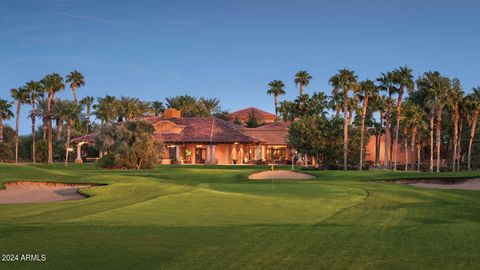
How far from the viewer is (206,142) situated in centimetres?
7131

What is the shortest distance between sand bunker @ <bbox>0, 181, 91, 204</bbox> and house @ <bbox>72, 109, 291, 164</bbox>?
39.2 m

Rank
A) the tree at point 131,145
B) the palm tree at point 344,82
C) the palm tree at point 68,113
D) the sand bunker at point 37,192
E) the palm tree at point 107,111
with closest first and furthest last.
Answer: the sand bunker at point 37,192
the tree at point 131,145
the palm tree at point 344,82
the palm tree at point 68,113
the palm tree at point 107,111

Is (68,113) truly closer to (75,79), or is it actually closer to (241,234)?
(75,79)

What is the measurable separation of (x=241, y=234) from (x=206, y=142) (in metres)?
59.6

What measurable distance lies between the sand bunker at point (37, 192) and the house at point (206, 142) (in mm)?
39157

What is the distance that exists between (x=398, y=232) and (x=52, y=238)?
25.8 ft

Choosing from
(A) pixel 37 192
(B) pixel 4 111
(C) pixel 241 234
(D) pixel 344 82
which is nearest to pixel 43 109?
(B) pixel 4 111

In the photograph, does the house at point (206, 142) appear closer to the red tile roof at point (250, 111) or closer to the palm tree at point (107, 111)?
the palm tree at point (107, 111)

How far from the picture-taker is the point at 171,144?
73.3m

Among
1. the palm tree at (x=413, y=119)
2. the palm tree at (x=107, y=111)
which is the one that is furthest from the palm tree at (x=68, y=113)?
the palm tree at (x=413, y=119)

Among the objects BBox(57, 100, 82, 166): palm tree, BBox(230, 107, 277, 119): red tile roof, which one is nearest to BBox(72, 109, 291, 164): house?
BBox(57, 100, 82, 166): palm tree

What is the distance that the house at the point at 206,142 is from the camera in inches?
2830

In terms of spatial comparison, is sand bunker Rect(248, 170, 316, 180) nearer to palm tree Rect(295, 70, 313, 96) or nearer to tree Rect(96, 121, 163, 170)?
tree Rect(96, 121, 163, 170)

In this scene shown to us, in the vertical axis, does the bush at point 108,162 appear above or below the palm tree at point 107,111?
below
